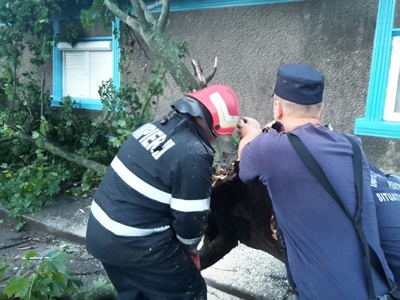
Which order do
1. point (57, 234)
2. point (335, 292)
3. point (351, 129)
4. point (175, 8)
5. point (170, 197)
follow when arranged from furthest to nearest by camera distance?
point (175, 8)
point (57, 234)
point (351, 129)
point (170, 197)
point (335, 292)

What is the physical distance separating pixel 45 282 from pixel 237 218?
57.1 inches

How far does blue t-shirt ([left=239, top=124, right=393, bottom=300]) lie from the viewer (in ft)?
5.90

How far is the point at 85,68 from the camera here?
8.23m

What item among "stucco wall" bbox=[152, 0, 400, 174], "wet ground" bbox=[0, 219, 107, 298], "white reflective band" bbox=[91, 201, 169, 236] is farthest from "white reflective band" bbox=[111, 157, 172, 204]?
"stucco wall" bbox=[152, 0, 400, 174]

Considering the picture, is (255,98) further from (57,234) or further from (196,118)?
(196,118)

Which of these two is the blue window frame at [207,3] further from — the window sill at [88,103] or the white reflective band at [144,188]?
the white reflective band at [144,188]

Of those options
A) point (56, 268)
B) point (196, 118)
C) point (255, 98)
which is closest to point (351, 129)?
point (255, 98)

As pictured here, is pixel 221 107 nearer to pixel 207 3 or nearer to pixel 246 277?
pixel 246 277

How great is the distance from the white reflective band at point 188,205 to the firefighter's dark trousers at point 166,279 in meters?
0.35

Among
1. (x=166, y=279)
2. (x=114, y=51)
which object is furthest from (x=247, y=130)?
(x=114, y=51)

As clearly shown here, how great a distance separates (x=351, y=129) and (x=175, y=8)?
10.3 ft

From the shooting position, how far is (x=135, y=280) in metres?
2.70

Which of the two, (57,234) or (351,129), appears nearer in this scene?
(351,129)

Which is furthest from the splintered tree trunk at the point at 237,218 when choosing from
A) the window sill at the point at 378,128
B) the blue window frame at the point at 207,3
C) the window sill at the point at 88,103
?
the window sill at the point at 88,103
